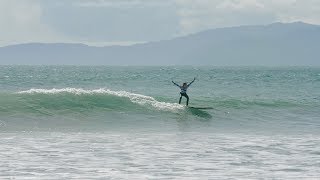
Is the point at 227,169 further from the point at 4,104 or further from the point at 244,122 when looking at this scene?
the point at 4,104

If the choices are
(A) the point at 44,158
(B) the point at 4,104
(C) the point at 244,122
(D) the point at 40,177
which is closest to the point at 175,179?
(D) the point at 40,177

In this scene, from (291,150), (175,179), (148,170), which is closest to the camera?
(175,179)

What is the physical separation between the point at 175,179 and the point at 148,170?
1405mm

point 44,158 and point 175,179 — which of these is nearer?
point 175,179

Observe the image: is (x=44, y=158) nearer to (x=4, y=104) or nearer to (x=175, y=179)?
(x=175, y=179)

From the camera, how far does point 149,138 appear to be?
25.2m

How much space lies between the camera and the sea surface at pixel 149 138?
17.6 metres

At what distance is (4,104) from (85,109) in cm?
446

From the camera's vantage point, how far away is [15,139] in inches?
946

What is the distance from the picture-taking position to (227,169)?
1775 centimetres

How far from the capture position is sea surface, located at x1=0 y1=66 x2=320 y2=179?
57.7 ft

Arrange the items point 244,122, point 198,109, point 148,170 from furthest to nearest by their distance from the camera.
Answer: point 198,109 < point 244,122 < point 148,170

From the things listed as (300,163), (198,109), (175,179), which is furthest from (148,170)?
(198,109)

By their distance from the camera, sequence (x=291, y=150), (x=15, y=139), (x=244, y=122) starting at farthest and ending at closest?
(x=244, y=122)
(x=15, y=139)
(x=291, y=150)
